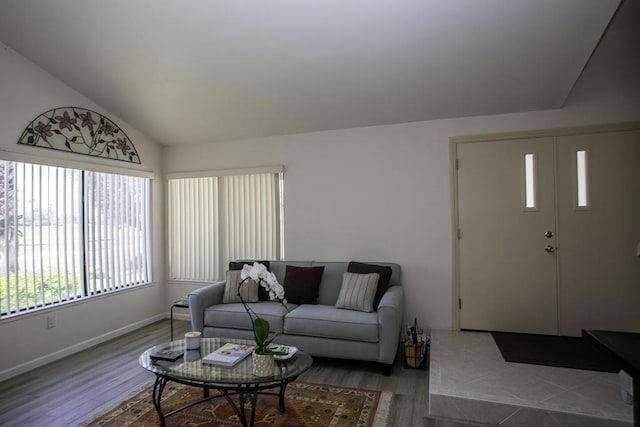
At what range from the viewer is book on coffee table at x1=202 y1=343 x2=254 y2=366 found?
227 centimetres

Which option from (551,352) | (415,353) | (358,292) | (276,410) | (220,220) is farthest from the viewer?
(220,220)

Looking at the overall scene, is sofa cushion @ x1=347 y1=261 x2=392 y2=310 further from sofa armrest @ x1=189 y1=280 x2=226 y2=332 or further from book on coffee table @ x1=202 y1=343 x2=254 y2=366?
sofa armrest @ x1=189 y1=280 x2=226 y2=332

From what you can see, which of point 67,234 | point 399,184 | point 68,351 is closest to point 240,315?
point 68,351

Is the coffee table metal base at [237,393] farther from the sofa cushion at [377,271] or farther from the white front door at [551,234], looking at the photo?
the white front door at [551,234]

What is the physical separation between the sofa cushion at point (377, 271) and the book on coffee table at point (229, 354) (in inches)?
53.4

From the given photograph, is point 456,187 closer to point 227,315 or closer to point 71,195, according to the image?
point 227,315

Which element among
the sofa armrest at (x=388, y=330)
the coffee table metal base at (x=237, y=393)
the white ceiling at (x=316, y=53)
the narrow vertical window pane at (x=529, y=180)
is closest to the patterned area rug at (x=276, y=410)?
the coffee table metal base at (x=237, y=393)

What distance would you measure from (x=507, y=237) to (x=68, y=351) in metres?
4.45

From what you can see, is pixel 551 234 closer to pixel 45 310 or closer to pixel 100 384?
pixel 100 384

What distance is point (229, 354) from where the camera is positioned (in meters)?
2.38

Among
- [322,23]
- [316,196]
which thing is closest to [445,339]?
[316,196]

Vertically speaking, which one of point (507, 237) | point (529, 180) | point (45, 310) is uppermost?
point (529, 180)

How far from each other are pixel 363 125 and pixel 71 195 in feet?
10.2

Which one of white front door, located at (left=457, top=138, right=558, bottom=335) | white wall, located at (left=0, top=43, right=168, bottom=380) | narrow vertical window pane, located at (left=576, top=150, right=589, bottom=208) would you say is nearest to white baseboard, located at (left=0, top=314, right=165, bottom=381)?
white wall, located at (left=0, top=43, right=168, bottom=380)
